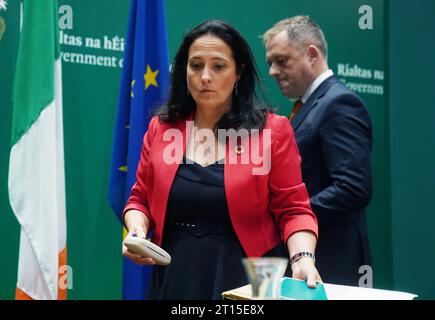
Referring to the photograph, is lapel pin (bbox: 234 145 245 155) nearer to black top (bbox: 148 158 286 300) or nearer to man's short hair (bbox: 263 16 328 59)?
black top (bbox: 148 158 286 300)

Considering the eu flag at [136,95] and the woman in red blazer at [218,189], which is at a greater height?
the eu flag at [136,95]

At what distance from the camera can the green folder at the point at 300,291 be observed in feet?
4.82

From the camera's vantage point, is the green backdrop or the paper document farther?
the green backdrop

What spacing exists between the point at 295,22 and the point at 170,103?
4.28ft

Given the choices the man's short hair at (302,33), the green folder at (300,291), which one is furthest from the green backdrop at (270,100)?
the green folder at (300,291)

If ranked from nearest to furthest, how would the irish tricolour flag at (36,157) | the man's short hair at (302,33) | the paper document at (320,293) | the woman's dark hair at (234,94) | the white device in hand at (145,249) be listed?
the paper document at (320,293)
the white device in hand at (145,249)
the woman's dark hair at (234,94)
the irish tricolour flag at (36,157)
the man's short hair at (302,33)

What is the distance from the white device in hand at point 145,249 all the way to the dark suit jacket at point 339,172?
1.21m

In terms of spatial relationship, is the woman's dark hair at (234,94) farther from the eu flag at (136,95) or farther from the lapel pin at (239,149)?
the eu flag at (136,95)

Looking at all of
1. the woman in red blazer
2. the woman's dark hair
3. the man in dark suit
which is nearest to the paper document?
the woman in red blazer

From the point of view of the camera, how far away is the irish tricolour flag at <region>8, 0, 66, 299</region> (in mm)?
2990

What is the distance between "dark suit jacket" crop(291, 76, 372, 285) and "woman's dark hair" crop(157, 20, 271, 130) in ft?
2.59

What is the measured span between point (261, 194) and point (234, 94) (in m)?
0.40
